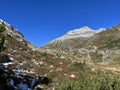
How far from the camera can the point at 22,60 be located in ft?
269

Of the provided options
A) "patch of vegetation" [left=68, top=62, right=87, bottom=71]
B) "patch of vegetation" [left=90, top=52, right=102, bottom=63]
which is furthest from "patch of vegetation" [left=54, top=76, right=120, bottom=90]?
"patch of vegetation" [left=90, top=52, right=102, bottom=63]

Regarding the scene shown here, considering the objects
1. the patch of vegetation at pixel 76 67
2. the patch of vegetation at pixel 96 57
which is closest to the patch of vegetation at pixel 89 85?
the patch of vegetation at pixel 76 67

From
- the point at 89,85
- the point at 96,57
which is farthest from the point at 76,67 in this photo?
the point at 96,57

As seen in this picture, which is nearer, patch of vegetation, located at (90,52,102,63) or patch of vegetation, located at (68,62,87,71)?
patch of vegetation, located at (68,62,87,71)

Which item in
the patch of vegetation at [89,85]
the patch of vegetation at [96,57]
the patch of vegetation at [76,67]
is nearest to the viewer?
the patch of vegetation at [89,85]

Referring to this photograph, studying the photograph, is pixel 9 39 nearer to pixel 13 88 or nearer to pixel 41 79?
pixel 41 79

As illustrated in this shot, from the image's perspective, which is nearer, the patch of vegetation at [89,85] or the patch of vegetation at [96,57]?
the patch of vegetation at [89,85]

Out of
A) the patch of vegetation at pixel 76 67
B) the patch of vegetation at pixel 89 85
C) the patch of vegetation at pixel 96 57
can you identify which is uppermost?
the patch of vegetation at pixel 96 57

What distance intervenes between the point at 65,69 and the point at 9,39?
2296 cm

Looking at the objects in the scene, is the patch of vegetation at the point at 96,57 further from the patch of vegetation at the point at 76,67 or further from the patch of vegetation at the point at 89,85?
the patch of vegetation at the point at 89,85

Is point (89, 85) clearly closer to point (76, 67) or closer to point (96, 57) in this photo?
point (76, 67)

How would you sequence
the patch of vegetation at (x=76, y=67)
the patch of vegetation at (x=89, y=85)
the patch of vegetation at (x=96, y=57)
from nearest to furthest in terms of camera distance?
1. the patch of vegetation at (x=89, y=85)
2. the patch of vegetation at (x=76, y=67)
3. the patch of vegetation at (x=96, y=57)

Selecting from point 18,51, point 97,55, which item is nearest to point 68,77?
point 18,51

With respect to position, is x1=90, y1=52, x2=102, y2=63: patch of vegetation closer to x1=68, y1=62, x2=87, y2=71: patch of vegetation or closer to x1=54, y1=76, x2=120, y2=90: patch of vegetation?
x1=68, y1=62, x2=87, y2=71: patch of vegetation
